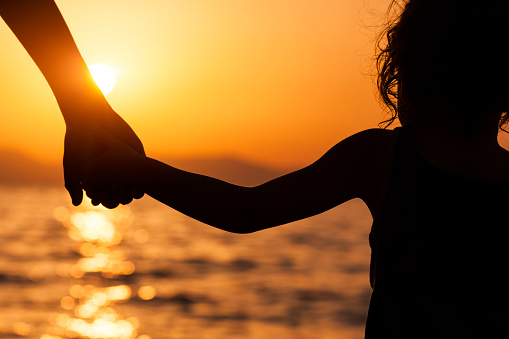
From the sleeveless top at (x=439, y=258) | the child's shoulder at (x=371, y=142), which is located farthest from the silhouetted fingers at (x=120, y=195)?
the sleeveless top at (x=439, y=258)

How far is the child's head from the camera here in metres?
1.39

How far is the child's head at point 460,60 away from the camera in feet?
4.57

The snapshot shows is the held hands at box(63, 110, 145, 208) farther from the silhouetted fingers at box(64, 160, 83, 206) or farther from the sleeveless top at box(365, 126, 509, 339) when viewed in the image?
the sleeveless top at box(365, 126, 509, 339)

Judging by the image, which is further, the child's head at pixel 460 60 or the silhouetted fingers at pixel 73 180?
the silhouetted fingers at pixel 73 180

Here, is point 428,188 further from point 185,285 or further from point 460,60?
point 185,285

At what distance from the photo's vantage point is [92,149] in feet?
7.34

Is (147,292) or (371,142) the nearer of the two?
(371,142)

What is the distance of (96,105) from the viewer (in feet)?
7.88

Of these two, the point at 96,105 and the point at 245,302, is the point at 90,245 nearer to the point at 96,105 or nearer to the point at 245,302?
the point at 245,302

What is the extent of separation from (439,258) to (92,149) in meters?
1.32

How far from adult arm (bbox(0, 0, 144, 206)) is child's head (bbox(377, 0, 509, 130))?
1.11m

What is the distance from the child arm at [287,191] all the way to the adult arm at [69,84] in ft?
2.42

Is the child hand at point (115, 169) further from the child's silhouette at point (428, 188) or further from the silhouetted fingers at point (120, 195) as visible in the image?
the silhouetted fingers at point (120, 195)

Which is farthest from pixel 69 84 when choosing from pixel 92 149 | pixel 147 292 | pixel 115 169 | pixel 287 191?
pixel 147 292
